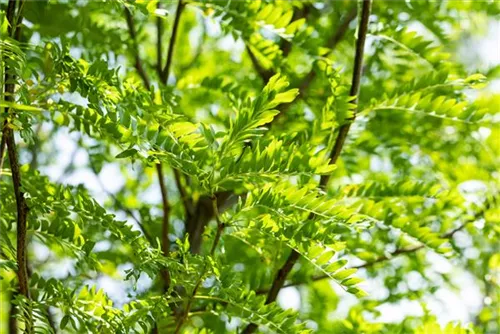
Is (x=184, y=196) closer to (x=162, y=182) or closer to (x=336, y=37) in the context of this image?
(x=162, y=182)

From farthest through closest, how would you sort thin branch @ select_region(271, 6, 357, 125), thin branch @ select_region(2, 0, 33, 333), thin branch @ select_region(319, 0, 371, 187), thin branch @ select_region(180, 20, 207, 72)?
thin branch @ select_region(180, 20, 207, 72)
thin branch @ select_region(271, 6, 357, 125)
thin branch @ select_region(319, 0, 371, 187)
thin branch @ select_region(2, 0, 33, 333)

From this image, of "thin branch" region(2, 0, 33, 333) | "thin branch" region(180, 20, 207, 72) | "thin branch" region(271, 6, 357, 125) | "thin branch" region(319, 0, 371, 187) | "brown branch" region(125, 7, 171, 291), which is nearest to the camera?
"thin branch" region(2, 0, 33, 333)

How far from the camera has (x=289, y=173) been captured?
670mm

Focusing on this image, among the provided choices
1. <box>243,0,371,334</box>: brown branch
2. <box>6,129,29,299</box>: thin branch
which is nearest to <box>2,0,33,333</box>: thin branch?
<box>6,129,29,299</box>: thin branch

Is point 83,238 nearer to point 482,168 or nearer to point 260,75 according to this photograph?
point 260,75

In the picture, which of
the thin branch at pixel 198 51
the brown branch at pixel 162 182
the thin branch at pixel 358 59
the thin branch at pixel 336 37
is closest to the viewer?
the thin branch at pixel 358 59

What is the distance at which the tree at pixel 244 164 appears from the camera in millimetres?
680

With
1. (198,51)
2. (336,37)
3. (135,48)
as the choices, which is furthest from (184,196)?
(198,51)

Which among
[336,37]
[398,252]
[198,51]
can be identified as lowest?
[398,252]

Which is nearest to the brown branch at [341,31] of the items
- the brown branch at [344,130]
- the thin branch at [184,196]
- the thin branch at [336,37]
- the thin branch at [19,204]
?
the thin branch at [336,37]

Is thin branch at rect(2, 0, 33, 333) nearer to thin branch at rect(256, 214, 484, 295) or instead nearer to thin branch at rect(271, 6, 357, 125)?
thin branch at rect(256, 214, 484, 295)

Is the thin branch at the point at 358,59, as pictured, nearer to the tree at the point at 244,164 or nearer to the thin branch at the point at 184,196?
the tree at the point at 244,164

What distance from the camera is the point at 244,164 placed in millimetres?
666

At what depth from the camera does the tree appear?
0.68m
